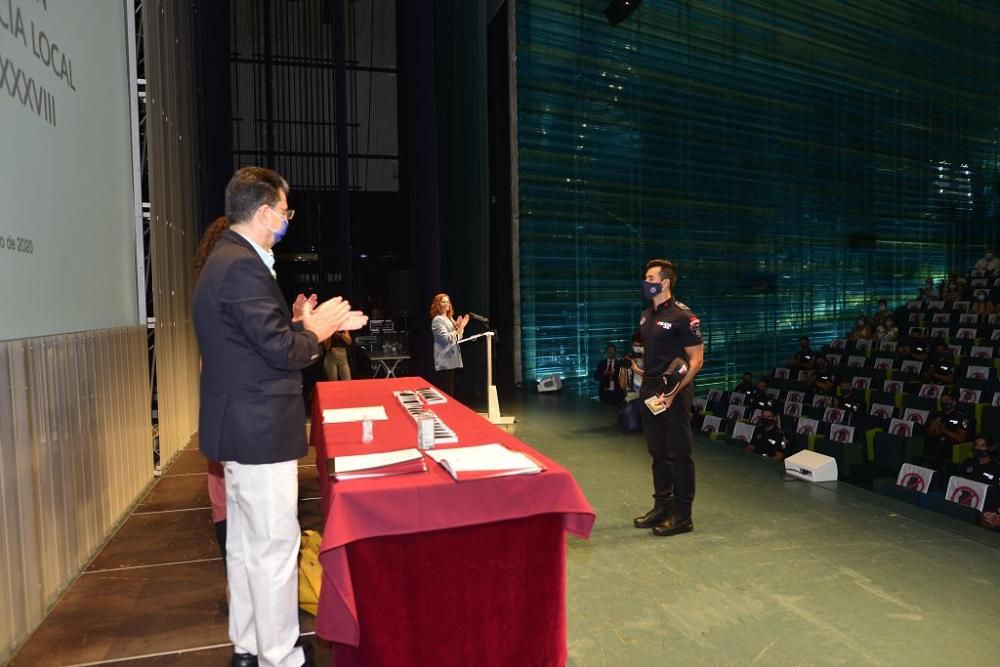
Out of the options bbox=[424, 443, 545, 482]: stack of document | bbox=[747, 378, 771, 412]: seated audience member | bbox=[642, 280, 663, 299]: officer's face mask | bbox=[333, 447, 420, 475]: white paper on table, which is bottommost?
bbox=[747, 378, 771, 412]: seated audience member

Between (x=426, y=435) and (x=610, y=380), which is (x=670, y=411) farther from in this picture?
(x=610, y=380)

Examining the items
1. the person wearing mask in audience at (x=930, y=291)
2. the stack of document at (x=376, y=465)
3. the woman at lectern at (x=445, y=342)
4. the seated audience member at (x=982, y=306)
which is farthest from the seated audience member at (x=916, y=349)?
the stack of document at (x=376, y=465)

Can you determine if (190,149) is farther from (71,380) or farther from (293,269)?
(71,380)

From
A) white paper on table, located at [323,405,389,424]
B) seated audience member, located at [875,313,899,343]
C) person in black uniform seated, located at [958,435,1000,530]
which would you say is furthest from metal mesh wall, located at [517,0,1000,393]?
white paper on table, located at [323,405,389,424]

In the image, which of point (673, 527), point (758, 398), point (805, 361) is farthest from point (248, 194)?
point (805, 361)

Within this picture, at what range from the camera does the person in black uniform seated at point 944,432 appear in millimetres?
6273

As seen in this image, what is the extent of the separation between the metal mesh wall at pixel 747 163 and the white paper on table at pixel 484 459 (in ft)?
27.6

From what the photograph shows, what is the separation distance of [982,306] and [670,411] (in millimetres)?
9847

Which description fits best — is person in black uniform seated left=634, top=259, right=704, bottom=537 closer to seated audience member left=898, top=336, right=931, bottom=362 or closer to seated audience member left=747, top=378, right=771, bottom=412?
seated audience member left=747, top=378, right=771, bottom=412

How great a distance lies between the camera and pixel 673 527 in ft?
11.7

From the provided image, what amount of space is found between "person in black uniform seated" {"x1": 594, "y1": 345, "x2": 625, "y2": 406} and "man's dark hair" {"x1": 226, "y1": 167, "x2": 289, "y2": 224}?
7.22m

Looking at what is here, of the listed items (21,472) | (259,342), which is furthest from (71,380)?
(259,342)

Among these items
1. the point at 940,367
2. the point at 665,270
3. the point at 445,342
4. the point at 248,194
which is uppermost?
the point at 248,194

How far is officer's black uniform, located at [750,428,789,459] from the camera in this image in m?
6.73
